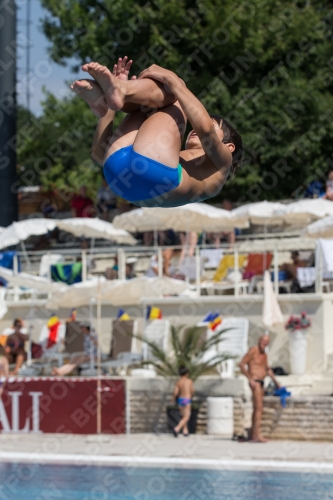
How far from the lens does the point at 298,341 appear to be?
56.9 ft

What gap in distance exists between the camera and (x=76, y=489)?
11.3 meters

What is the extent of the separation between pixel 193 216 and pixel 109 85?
12.7 metres

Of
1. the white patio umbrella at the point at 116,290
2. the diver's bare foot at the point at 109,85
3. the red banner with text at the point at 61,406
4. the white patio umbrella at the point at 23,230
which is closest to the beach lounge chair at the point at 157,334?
the white patio umbrella at the point at 116,290

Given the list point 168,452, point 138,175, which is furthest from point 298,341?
point 138,175

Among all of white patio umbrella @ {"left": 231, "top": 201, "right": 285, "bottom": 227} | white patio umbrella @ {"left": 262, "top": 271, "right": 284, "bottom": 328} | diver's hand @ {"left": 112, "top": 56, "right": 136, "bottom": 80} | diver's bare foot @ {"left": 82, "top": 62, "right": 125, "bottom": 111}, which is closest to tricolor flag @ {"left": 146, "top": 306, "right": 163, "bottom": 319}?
white patio umbrella @ {"left": 231, "top": 201, "right": 285, "bottom": 227}

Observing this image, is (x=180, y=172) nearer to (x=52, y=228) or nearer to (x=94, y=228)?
(x=94, y=228)

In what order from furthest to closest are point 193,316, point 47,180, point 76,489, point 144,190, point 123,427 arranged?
1. point 47,180
2. point 193,316
3. point 123,427
4. point 76,489
5. point 144,190

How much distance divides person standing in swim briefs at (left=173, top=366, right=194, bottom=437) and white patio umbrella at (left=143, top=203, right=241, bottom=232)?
374 centimetres

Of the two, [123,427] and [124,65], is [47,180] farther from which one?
[124,65]

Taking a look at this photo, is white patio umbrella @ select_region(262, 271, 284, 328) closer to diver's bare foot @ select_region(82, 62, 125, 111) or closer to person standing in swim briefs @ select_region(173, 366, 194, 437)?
person standing in swim briefs @ select_region(173, 366, 194, 437)

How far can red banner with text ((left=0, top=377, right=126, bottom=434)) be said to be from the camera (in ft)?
52.4

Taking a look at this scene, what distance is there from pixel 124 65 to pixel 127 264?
14930mm

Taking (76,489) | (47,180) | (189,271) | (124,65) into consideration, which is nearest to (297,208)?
(189,271)

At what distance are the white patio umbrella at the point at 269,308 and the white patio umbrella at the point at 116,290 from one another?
147 centimetres
